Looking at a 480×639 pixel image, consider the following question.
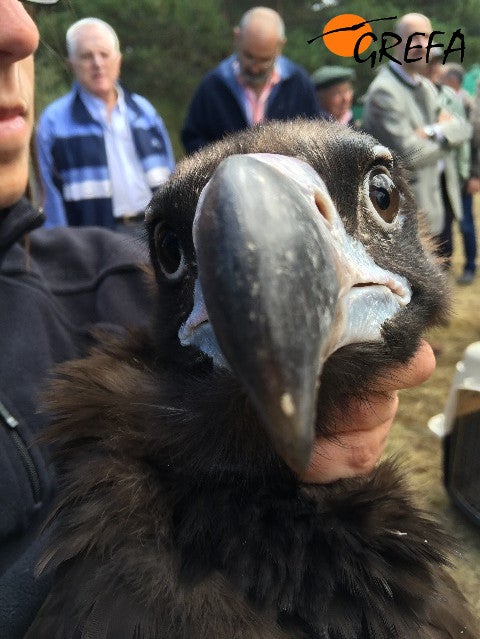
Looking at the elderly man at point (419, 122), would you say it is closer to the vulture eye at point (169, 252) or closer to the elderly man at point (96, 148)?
the elderly man at point (96, 148)

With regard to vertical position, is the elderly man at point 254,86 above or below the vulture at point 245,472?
above

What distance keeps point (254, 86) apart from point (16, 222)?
119 inches

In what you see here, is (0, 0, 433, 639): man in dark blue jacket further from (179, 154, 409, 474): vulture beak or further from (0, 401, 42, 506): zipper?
(179, 154, 409, 474): vulture beak

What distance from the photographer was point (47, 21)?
1999 millimetres

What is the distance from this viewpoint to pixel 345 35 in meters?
2.04

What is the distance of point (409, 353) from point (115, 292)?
878 mm

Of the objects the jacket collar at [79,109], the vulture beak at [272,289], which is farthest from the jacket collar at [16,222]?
the jacket collar at [79,109]

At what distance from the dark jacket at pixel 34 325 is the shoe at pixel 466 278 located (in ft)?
19.9

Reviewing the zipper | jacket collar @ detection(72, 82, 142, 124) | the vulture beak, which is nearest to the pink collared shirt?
jacket collar @ detection(72, 82, 142, 124)

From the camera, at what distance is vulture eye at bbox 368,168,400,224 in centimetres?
134

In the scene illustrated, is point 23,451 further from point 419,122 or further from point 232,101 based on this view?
point 419,122

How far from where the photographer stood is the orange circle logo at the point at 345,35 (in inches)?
72.8

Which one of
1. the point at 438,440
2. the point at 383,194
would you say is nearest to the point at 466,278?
the point at 438,440

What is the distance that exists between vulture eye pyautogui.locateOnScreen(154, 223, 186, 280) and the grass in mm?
663
